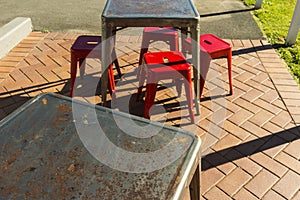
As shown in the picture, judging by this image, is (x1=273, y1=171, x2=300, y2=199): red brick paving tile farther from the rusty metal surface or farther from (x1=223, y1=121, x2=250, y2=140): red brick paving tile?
the rusty metal surface

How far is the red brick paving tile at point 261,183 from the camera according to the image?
2.61 meters

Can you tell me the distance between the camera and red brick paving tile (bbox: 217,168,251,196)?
262 centimetres

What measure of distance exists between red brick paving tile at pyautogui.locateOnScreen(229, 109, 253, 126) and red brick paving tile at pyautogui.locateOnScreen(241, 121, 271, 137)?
6 cm

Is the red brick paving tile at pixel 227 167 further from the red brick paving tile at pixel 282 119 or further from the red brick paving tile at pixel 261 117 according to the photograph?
the red brick paving tile at pixel 282 119

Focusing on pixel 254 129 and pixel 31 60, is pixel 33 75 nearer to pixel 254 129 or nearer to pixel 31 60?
pixel 31 60

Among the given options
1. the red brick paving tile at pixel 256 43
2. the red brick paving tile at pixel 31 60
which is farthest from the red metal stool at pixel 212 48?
the red brick paving tile at pixel 31 60

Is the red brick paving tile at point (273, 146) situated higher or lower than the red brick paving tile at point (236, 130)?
lower

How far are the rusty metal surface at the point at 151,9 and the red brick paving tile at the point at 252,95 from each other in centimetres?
139

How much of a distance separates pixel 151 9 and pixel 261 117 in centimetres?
177

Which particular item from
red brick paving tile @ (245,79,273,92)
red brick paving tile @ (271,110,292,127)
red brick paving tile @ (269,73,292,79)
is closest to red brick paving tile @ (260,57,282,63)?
red brick paving tile @ (269,73,292,79)

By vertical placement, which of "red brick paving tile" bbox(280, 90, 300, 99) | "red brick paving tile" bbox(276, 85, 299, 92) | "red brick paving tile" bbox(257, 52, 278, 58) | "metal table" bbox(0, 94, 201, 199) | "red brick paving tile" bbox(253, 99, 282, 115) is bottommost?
"red brick paving tile" bbox(253, 99, 282, 115)

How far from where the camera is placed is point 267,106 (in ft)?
12.0

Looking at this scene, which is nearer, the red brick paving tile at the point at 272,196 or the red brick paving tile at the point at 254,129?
the red brick paving tile at the point at 272,196

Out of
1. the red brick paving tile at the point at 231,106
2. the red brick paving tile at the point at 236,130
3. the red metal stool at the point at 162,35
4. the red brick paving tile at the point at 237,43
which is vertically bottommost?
the red brick paving tile at the point at 236,130
